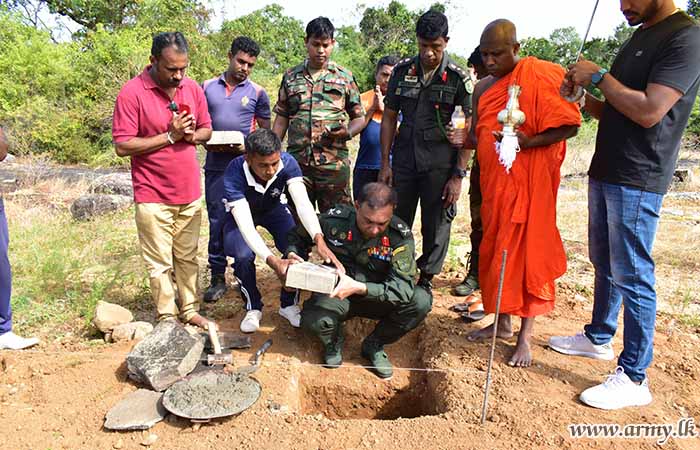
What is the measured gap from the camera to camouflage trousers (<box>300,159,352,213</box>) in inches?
157

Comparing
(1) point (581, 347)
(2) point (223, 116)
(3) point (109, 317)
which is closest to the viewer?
(1) point (581, 347)

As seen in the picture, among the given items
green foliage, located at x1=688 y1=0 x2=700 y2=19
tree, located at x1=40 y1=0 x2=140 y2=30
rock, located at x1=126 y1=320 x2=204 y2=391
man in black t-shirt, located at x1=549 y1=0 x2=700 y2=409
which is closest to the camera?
man in black t-shirt, located at x1=549 y1=0 x2=700 y2=409

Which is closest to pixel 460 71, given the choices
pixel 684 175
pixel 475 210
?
pixel 475 210

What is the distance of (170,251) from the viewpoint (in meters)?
3.40

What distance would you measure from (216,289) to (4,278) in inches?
A: 60.0

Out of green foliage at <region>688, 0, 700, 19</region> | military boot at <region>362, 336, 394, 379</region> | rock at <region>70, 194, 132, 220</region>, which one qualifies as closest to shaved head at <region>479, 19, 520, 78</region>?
military boot at <region>362, 336, 394, 379</region>

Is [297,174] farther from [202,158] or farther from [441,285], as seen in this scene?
[202,158]

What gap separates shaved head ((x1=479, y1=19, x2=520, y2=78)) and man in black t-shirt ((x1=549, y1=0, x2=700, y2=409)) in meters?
0.45

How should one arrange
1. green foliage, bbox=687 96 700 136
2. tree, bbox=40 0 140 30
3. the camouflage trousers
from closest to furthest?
the camouflage trousers
green foliage, bbox=687 96 700 136
tree, bbox=40 0 140 30

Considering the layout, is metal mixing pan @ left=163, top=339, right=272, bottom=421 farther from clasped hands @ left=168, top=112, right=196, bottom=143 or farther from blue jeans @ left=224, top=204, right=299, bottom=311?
clasped hands @ left=168, top=112, right=196, bottom=143

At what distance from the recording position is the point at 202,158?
383 inches

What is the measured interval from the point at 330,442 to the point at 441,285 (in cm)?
236

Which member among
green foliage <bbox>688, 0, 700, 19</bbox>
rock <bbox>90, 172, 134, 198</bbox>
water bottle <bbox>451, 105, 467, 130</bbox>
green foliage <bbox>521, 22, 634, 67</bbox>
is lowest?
rock <bbox>90, 172, 134, 198</bbox>

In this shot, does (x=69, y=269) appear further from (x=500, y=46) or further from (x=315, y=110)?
(x=500, y=46)
